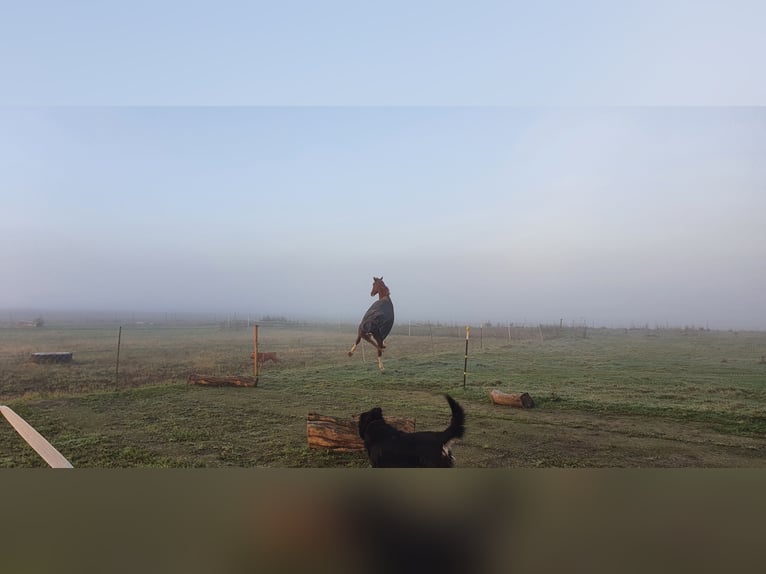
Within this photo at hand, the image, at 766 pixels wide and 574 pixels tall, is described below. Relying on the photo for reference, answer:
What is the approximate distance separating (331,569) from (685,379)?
3.34 metres

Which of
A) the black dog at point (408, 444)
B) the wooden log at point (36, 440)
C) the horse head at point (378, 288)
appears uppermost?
the horse head at point (378, 288)

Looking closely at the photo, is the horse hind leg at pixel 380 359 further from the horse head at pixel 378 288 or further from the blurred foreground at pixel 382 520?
the blurred foreground at pixel 382 520

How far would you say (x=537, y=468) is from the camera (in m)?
3.52

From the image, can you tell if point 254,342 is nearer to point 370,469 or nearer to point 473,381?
point 370,469

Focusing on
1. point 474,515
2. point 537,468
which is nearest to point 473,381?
point 537,468

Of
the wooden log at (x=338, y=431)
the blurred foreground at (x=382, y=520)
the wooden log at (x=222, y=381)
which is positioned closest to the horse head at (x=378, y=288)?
the wooden log at (x=338, y=431)

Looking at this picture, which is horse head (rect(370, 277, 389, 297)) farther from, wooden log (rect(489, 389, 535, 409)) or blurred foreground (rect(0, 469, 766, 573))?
blurred foreground (rect(0, 469, 766, 573))

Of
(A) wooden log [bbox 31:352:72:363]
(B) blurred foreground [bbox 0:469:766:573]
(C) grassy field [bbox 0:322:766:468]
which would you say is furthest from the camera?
(A) wooden log [bbox 31:352:72:363]

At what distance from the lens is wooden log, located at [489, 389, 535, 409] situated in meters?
3.87

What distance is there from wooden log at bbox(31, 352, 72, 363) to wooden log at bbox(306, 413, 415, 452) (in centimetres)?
213

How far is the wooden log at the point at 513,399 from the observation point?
12.7 ft

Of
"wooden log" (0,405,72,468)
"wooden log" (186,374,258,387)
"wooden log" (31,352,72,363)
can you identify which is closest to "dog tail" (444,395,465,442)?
"wooden log" (186,374,258,387)

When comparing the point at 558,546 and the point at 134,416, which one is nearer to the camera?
the point at 558,546

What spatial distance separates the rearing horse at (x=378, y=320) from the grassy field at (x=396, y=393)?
9 cm
